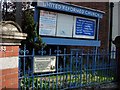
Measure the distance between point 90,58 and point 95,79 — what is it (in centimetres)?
51

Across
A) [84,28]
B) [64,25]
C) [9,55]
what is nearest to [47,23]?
[64,25]

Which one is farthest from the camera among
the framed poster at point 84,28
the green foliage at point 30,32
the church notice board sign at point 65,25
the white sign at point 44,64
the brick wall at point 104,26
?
the brick wall at point 104,26

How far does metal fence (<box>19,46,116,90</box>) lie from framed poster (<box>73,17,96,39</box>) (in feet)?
6.72

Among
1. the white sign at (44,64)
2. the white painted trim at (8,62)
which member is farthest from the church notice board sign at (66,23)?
the white painted trim at (8,62)

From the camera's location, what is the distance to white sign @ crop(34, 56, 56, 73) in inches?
202

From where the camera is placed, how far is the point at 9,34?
411 cm

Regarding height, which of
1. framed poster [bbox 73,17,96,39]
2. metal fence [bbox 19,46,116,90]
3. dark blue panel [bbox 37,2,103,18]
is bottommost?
metal fence [bbox 19,46,116,90]

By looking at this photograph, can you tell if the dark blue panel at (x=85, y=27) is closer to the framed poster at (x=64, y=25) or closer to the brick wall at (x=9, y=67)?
the framed poster at (x=64, y=25)

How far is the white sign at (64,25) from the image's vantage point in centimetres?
828

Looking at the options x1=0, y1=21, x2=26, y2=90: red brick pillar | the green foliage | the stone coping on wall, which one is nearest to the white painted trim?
x1=0, y1=21, x2=26, y2=90: red brick pillar

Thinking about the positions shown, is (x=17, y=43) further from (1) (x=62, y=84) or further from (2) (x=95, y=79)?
(2) (x=95, y=79)

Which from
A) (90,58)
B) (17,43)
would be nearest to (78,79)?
(90,58)

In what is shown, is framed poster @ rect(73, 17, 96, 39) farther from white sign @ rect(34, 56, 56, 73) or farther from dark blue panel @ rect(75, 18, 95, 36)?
white sign @ rect(34, 56, 56, 73)

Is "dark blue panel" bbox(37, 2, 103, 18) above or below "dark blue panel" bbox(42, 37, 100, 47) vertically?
above
